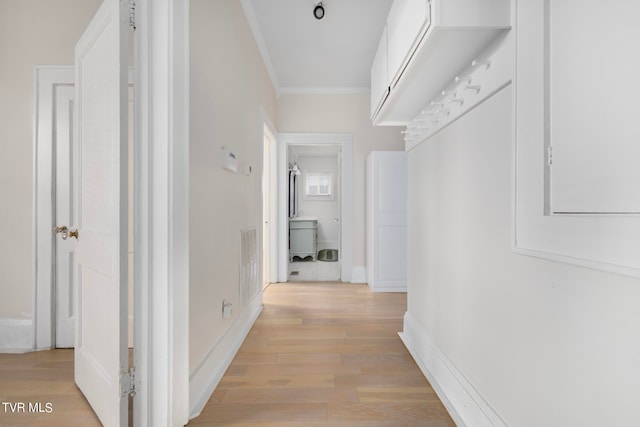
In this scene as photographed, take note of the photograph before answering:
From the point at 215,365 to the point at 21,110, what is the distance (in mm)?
2145

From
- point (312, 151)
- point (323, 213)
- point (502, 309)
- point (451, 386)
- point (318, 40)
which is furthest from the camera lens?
point (323, 213)

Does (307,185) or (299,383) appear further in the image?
(307,185)

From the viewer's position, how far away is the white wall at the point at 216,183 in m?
1.63

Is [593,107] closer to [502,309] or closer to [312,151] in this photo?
[502,309]

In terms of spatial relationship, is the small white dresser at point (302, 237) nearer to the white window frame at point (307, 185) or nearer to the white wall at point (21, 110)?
the white window frame at point (307, 185)

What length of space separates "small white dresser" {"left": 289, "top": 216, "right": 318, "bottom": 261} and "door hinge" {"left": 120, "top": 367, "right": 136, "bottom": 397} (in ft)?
16.7

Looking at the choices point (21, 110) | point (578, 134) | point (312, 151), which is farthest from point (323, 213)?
point (578, 134)

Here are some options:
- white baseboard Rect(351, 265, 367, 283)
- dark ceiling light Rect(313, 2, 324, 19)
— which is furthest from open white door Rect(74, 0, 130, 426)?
white baseboard Rect(351, 265, 367, 283)

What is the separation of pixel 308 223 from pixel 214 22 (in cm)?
474

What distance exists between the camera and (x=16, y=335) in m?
2.27

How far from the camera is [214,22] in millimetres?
1912

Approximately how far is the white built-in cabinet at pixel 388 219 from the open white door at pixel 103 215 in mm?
2971

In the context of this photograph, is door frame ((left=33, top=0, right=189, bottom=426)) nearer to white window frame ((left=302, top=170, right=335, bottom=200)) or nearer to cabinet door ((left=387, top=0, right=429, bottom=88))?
cabinet door ((left=387, top=0, right=429, bottom=88))

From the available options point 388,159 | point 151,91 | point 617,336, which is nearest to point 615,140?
point 617,336
